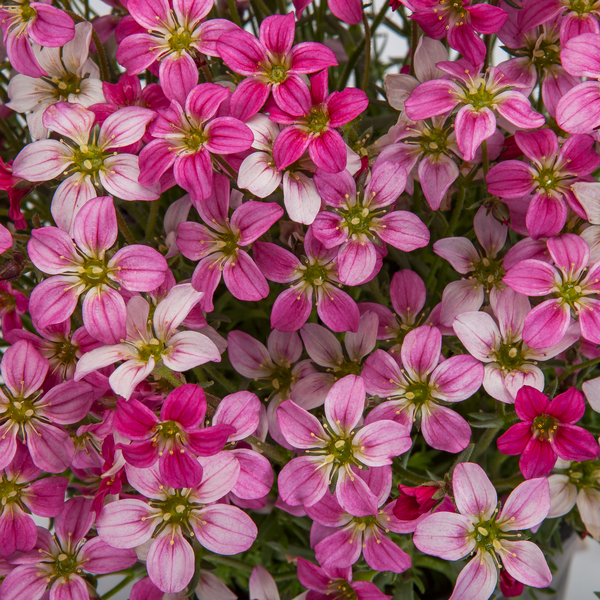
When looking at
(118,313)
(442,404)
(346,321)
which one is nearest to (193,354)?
(118,313)

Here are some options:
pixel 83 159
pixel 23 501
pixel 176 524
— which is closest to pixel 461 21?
pixel 83 159

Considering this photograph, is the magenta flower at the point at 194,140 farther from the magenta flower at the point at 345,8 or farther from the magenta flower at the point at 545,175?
the magenta flower at the point at 545,175

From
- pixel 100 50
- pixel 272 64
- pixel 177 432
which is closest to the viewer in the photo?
pixel 177 432

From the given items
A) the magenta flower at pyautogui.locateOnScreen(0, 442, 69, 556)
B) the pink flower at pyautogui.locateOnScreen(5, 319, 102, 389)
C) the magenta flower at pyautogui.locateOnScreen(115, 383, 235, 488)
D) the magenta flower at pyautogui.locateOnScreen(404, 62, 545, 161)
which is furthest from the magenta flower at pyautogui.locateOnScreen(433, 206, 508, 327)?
the magenta flower at pyautogui.locateOnScreen(0, 442, 69, 556)

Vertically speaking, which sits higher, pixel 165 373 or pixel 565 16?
pixel 565 16

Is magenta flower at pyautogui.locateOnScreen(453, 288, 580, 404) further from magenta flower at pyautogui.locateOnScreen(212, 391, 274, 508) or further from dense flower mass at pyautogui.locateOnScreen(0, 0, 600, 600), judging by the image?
magenta flower at pyautogui.locateOnScreen(212, 391, 274, 508)

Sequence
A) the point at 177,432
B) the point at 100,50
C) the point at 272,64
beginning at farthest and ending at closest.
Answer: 1. the point at 100,50
2. the point at 272,64
3. the point at 177,432

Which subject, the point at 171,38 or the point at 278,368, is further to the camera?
the point at 278,368

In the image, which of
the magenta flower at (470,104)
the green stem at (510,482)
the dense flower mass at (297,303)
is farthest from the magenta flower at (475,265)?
the green stem at (510,482)

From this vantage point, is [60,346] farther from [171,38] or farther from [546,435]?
[546,435]
